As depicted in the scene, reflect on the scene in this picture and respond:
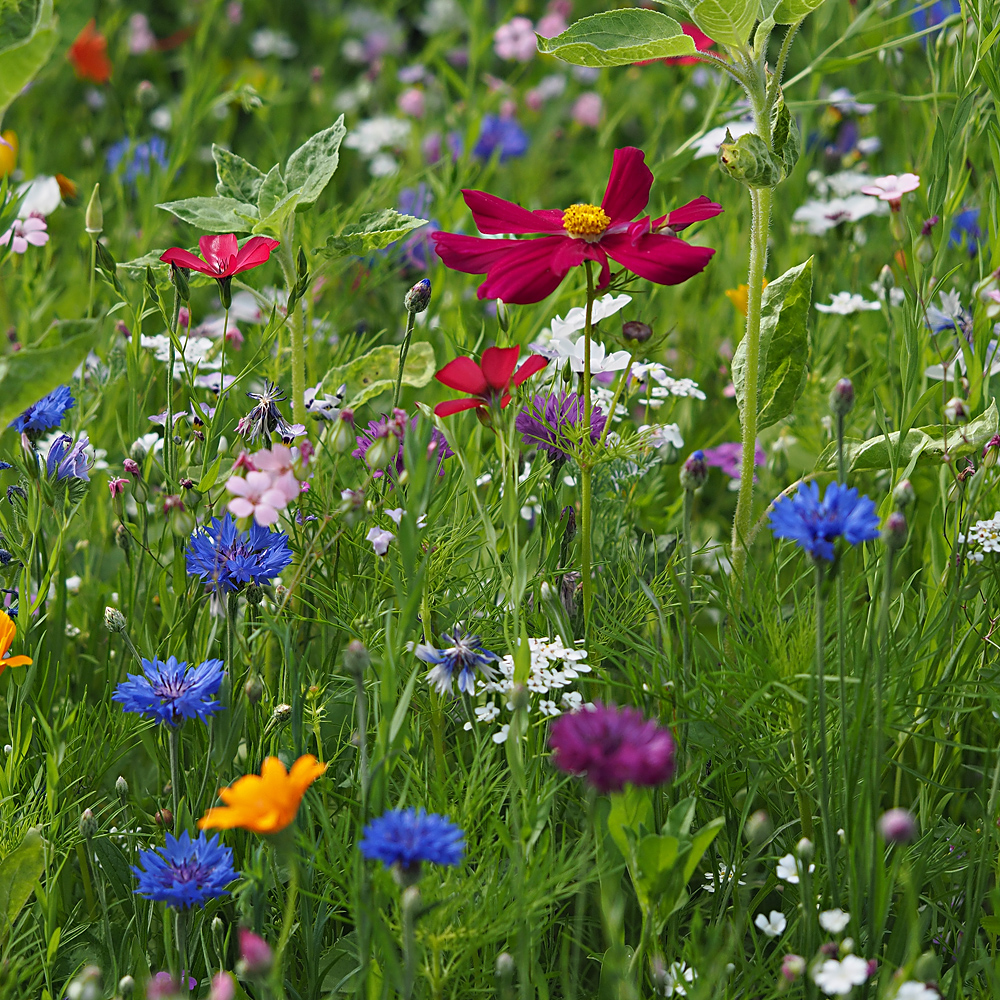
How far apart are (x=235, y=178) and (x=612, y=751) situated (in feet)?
2.28

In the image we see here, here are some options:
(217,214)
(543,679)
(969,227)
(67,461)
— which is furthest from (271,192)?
(969,227)

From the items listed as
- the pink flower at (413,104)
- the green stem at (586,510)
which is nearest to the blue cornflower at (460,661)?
the green stem at (586,510)

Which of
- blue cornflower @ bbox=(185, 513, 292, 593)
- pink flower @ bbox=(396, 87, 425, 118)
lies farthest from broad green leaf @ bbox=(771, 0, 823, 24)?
pink flower @ bbox=(396, 87, 425, 118)

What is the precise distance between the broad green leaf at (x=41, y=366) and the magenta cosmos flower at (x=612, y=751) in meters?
0.36

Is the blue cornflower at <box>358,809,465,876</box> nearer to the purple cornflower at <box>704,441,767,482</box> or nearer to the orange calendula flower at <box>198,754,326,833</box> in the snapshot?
the orange calendula flower at <box>198,754,326,833</box>

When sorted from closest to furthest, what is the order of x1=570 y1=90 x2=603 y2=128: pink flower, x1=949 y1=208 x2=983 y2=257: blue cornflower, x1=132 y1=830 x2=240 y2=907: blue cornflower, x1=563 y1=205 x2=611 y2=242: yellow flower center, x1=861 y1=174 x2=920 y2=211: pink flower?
x1=132 y1=830 x2=240 y2=907: blue cornflower
x1=563 y1=205 x2=611 y2=242: yellow flower center
x1=861 y1=174 x2=920 y2=211: pink flower
x1=949 y1=208 x2=983 y2=257: blue cornflower
x1=570 y1=90 x2=603 y2=128: pink flower

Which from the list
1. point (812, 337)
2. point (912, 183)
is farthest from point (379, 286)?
point (912, 183)

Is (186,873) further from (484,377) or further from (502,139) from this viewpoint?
(502,139)

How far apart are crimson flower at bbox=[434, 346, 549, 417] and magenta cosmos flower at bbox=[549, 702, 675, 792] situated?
0.29m

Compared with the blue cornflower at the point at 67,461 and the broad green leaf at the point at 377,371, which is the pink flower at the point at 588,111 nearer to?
the broad green leaf at the point at 377,371

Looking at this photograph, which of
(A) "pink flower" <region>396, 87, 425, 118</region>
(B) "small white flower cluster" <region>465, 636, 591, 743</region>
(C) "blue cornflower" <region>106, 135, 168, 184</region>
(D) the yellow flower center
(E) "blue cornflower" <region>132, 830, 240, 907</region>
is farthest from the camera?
(A) "pink flower" <region>396, 87, 425, 118</region>

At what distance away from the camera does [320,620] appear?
31.1 inches

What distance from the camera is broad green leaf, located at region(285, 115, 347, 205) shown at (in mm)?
920

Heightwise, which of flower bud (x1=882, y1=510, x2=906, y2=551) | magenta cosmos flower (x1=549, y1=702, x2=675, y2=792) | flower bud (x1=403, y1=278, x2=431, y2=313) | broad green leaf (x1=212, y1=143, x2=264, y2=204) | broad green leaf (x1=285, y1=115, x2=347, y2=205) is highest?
broad green leaf (x1=285, y1=115, x2=347, y2=205)
